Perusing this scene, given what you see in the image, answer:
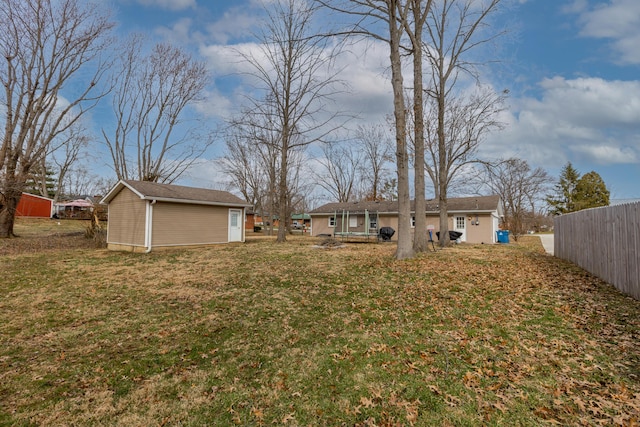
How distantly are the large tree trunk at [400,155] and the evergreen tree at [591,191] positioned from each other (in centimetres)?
3900

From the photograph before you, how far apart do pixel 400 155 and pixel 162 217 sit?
460 inches

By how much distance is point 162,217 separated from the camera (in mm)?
14336

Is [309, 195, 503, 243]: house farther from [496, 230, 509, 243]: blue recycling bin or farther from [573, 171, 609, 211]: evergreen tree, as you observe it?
[573, 171, 609, 211]: evergreen tree

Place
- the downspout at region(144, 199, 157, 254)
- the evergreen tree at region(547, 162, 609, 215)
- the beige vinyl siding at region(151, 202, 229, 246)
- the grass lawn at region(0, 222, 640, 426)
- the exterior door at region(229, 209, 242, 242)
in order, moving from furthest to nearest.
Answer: the evergreen tree at region(547, 162, 609, 215) → the exterior door at region(229, 209, 242, 242) → the beige vinyl siding at region(151, 202, 229, 246) → the downspout at region(144, 199, 157, 254) → the grass lawn at region(0, 222, 640, 426)

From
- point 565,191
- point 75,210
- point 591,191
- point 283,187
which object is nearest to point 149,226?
point 283,187

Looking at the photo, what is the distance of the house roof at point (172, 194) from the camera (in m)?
14.0

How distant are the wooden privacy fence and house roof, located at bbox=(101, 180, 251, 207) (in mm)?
15945

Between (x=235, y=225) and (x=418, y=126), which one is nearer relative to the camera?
(x=418, y=126)

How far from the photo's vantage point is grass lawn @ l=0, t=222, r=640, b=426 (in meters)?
2.67

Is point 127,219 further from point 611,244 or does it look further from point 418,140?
point 611,244

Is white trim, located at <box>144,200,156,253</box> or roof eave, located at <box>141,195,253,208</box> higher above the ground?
roof eave, located at <box>141,195,253,208</box>

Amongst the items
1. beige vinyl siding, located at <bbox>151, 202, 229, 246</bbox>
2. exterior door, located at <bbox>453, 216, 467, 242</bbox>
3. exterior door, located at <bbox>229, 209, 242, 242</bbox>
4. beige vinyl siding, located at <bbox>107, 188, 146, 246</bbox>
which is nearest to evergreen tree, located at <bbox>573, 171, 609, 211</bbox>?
exterior door, located at <bbox>453, 216, 467, 242</bbox>

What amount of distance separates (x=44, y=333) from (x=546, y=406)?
6.72 metres

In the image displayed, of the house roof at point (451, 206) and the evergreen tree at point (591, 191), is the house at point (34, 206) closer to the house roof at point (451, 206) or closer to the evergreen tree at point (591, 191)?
the house roof at point (451, 206)
